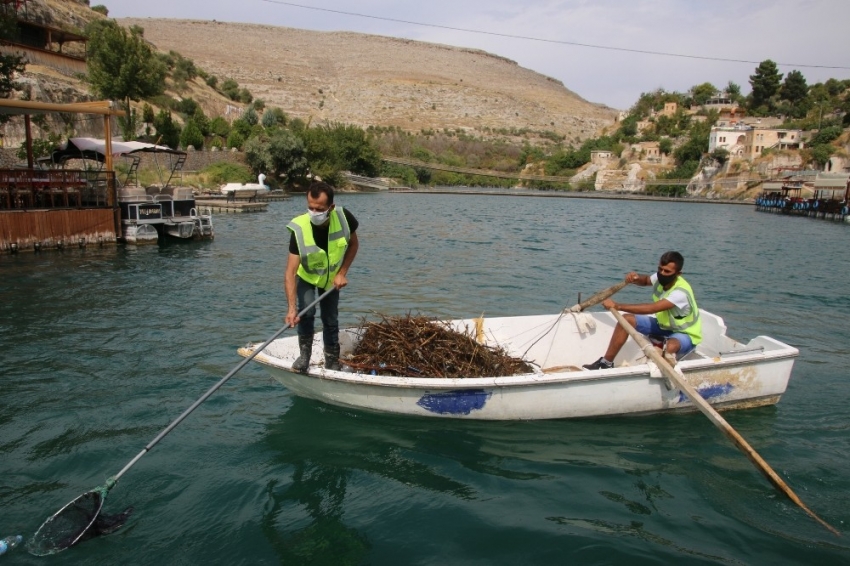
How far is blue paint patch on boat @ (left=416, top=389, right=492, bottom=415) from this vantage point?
6.45 m

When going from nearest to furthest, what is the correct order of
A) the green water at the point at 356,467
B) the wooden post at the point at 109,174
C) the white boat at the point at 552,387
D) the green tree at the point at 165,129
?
the green water at the point at 356,467
the white boat at the point at 552,387
the wooden post at the point at 109,174
the green tree at the point at 165,129

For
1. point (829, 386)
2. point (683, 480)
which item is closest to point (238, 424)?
point (683, 480)

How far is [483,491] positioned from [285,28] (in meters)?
187

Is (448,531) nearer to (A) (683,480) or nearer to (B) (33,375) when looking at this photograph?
(A) (683,480)

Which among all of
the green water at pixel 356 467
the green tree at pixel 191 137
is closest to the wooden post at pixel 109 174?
the green water at pixel 356 467

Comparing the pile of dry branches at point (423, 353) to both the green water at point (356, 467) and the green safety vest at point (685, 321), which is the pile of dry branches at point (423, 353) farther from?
the green safety vest at point (685, 321)

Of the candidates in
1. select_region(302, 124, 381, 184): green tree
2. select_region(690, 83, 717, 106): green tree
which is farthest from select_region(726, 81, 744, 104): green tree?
select_region(302, 124, 381, 184): green tree

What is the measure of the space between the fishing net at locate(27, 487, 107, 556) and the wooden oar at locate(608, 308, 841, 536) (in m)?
5.38

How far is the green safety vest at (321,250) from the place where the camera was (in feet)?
20.1

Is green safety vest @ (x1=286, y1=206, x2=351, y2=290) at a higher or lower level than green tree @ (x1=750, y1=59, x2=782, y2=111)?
lower

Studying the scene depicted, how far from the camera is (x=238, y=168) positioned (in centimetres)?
5294

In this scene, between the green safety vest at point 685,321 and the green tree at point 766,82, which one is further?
the green tree at point 766,82

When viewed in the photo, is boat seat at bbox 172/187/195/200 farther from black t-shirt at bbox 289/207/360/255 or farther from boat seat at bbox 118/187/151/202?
black t-shirt at bbox 289/207/360/255

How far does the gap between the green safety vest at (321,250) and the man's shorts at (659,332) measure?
12.8 feet
